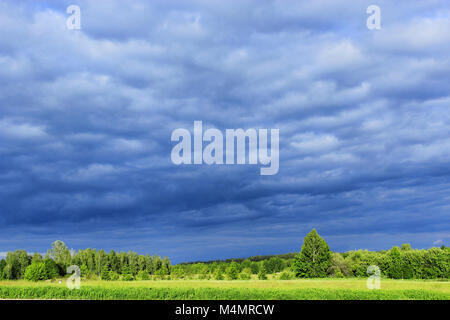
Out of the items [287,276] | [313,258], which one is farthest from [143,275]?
[313,258]

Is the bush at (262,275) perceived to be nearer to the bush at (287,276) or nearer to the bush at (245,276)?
the bush at (245,276)

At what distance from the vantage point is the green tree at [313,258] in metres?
106

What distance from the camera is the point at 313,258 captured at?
107062 millimetres

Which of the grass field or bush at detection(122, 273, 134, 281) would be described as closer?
the grass field

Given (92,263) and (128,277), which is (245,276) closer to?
(128,277)

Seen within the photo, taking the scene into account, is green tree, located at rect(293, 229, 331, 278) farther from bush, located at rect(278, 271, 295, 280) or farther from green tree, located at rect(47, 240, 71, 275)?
green tree, located at rect(47, 240, 71, 275)

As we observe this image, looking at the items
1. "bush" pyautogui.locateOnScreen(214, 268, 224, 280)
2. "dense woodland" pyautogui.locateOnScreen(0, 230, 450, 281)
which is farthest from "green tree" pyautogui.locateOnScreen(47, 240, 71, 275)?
"bush" pyautogui.locateOnScreen(214, 268, 224, 280)

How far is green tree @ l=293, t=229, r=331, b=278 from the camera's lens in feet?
349

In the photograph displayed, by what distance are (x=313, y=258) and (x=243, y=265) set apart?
24.5 metres

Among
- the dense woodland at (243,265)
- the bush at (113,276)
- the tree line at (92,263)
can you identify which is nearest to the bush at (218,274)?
the dense woodland at (243,265)
